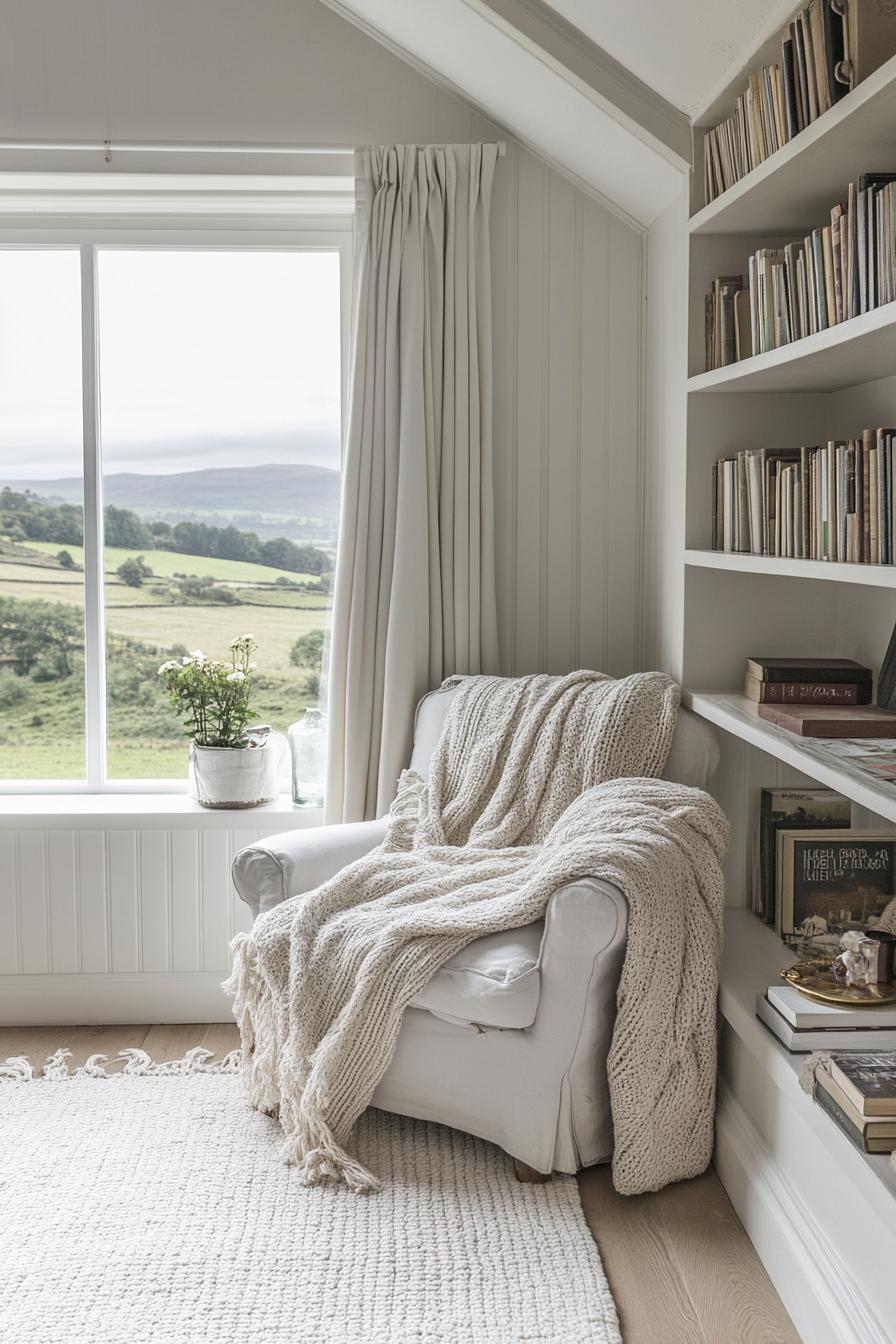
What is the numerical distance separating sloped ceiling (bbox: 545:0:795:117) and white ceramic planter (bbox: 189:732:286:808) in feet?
6.16

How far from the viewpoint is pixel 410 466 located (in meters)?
3.06

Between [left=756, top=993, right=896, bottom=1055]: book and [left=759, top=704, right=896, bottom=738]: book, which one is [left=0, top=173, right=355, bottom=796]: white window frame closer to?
[left=759, top=704, right=896, bottom=738]: book

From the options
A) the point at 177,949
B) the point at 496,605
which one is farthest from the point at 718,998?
the point at 177,949

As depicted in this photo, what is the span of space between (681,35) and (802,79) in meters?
0.47

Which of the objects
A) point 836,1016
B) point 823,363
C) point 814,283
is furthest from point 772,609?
point 836,1016

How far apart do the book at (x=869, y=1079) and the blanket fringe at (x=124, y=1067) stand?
5.07ft

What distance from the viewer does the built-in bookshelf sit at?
1.75 metres

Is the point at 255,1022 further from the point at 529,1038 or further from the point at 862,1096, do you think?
the point at 862,1096

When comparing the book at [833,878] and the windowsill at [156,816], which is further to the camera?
the windowsill at [156,816]

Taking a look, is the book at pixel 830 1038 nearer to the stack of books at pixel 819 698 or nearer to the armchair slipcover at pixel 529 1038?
the armchair slipcover at pixel 529 1038

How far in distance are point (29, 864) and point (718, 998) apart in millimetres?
1819

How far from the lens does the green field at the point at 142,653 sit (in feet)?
11.2

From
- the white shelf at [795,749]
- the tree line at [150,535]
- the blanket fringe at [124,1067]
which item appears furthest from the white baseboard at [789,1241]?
the tree line at [150,535]

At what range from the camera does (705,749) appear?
104 inches
